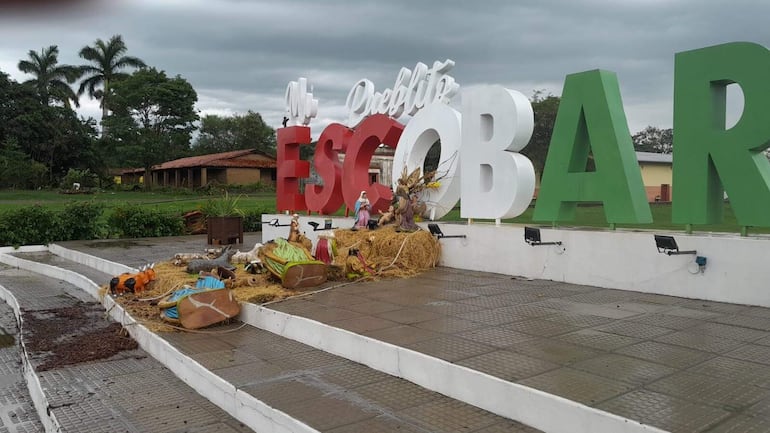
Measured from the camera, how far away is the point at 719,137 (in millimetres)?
7297

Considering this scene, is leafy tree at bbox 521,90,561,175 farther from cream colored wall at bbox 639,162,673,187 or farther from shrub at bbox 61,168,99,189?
shrub at bbox 61,168,99,189

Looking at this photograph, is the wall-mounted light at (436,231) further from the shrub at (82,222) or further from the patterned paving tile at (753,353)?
the shrub at (82,222)

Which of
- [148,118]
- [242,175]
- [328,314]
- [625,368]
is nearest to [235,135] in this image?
[148,118]

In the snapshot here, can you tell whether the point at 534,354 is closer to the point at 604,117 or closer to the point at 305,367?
the point at 305,367

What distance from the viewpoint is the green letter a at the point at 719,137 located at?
6.90m

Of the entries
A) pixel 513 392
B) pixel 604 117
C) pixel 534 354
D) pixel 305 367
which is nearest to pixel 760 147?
pixel 604 117

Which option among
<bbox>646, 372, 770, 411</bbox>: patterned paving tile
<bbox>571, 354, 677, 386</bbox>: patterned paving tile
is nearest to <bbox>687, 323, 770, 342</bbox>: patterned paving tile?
<bbox>571, 354, 677, 386</bbox>: patterned paving tile

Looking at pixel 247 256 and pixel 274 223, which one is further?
pixel 274 223

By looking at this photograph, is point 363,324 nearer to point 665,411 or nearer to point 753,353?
point 665,411

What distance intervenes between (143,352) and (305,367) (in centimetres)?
233

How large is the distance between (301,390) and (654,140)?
56.4 m

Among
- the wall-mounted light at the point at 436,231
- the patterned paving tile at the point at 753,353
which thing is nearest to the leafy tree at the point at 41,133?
the wall-mounted light at the point at 436,231

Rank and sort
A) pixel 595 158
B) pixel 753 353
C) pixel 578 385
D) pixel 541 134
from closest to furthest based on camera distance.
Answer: pixel 578 385 → pixel 753 353 → pixel 595 158 → pixel 541 134

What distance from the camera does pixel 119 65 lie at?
57.1 metres
